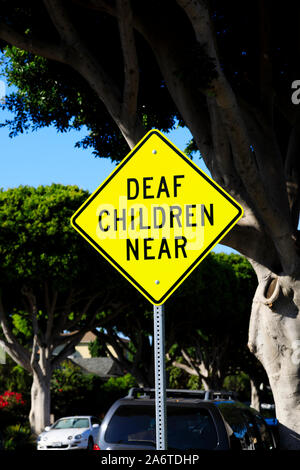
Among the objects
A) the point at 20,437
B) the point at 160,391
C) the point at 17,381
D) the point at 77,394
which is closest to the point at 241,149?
the point at 160,391

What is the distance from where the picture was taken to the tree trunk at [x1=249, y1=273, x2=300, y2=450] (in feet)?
28.4

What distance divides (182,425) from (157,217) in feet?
11.0

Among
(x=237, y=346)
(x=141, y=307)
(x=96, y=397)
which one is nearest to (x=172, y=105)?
(x=141, y=307)

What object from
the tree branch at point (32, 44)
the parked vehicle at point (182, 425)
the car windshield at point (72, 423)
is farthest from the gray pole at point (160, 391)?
the car windshield at point (72, 423)

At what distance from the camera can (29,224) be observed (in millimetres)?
21266

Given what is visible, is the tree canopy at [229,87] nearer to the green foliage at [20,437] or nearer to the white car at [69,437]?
the white car at [69,437]

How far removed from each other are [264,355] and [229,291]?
2479cm

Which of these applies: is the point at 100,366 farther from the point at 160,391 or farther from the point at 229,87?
the point at 160,391

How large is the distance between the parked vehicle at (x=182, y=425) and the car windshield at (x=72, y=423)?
15.0m

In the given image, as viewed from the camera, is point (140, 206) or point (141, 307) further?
point (141, 307)

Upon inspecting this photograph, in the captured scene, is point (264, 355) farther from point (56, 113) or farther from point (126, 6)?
point (56, 113)

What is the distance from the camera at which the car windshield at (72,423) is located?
21141 millimetres

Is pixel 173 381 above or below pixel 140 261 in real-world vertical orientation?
below

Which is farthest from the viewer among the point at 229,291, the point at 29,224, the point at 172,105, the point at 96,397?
the point at 96,397
